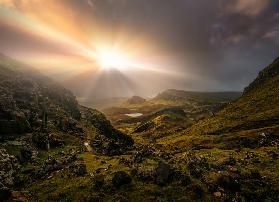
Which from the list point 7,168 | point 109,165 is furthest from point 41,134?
point 109,165

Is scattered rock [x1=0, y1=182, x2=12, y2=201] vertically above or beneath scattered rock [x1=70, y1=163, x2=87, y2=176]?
beneath

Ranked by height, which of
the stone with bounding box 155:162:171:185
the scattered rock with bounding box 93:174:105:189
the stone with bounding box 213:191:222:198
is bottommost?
the stone with bounding box 213:191:222:198

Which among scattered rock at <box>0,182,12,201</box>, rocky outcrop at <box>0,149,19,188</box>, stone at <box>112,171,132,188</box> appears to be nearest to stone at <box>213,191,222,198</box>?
stone at <box>112,171,132,188</box>

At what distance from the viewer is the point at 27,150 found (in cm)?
7750

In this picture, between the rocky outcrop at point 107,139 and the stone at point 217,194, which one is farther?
the rocky outcrop at point 107,139

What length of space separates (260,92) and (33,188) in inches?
6372

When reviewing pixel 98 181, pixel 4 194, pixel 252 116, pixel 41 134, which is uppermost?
pixel 252 116

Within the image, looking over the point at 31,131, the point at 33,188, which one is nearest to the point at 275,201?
the point at 33,188

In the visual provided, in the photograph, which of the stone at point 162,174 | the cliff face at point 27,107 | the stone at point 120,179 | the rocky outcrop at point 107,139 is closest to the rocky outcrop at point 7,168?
the cliff face at point 27,107

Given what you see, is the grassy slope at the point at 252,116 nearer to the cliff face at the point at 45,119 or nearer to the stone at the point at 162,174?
the cliff face at the point at 45,119

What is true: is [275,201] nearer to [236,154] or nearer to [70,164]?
[236,154]

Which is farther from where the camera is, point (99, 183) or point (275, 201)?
point (99, 183)

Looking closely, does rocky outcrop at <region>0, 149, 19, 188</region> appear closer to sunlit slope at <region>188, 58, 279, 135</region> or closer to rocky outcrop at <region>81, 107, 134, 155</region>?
rocky outcrop at <region>81, 107, 134, 155</region>

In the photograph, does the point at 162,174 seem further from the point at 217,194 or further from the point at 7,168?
the point at 7,168
